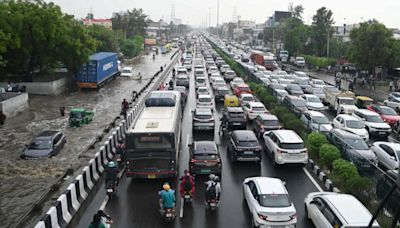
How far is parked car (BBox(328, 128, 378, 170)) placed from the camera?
17569 millimetres

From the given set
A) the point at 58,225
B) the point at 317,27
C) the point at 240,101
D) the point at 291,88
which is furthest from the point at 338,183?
the point at 317,27

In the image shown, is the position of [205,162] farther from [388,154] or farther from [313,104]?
[313,104]

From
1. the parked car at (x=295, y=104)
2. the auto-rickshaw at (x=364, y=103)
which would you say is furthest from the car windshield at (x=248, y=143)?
the auto-rickshaw at (x=364, y=103)

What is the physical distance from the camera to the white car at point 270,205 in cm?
1194

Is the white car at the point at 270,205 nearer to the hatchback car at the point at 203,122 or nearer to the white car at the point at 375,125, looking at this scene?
the hatchback car at the point at 203,122

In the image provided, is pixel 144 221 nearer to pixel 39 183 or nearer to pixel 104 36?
pixel 39 183

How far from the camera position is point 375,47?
1937 inches

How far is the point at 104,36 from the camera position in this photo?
6950 cm

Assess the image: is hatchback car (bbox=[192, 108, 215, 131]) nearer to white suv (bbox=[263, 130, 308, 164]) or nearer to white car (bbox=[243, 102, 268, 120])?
white car (bbox=[243, 102, 268, 120])

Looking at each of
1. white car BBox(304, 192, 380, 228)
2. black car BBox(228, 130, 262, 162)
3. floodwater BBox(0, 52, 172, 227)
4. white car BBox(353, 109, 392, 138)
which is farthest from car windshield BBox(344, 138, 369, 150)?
floodwater BBox(0, 52, 172, 227)

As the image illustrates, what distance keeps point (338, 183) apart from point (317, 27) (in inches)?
2611

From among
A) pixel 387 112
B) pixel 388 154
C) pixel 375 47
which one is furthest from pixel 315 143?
pixel 375 47

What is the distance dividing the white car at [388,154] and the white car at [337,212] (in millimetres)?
6743

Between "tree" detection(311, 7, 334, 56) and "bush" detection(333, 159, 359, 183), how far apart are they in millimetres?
64769
